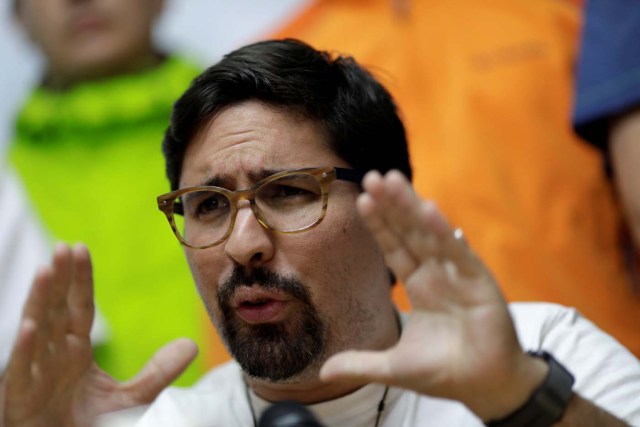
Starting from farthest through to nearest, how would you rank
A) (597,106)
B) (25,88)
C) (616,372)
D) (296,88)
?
(25,88) < (597,106) < (296,88) < (616,372)

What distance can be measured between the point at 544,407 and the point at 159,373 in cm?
66

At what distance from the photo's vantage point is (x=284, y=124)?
4.28 ft

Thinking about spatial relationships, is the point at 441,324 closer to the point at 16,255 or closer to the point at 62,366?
the point at 62,366

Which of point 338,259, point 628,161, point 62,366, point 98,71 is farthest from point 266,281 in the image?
point 98,71

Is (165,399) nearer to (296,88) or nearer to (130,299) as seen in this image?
(296,88)

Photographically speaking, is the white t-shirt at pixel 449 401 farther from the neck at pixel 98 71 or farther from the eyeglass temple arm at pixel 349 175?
the neck at pixel 98 71

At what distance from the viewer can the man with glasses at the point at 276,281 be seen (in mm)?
1228

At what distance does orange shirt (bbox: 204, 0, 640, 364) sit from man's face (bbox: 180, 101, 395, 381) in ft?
1.91

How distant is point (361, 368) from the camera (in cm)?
99

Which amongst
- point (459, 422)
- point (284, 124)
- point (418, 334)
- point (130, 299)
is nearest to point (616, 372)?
point (459, 422)

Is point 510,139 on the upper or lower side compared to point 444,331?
upper

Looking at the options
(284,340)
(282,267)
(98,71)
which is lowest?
(284,340)

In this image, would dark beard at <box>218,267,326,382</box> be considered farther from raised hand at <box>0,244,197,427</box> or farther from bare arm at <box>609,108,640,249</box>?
bare arm at <box>609,108,640,249</box>

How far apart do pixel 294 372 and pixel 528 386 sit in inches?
15.1
